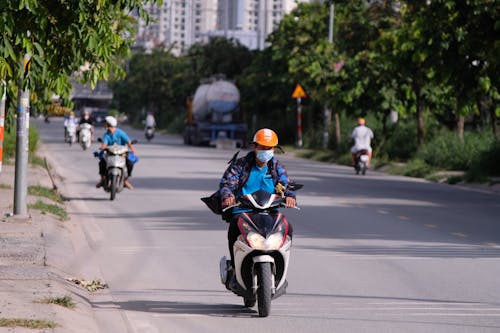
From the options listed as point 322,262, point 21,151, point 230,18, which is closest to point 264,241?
point 322,262

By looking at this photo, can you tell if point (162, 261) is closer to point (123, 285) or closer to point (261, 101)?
point (123, 285)

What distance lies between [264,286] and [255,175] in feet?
3.57

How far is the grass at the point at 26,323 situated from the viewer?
8.91 m

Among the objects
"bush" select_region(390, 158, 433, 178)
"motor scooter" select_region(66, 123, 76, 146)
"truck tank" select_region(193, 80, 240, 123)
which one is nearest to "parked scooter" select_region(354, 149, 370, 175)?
"bush" select_region(390, 158, 433, 178)

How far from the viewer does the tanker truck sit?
62.5 m

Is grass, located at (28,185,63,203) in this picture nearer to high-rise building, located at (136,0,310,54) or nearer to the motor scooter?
the motor scooter

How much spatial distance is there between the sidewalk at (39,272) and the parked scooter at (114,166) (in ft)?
12.7

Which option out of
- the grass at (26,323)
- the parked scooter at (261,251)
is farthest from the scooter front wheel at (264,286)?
the grass at (26,323)

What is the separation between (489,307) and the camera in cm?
1102

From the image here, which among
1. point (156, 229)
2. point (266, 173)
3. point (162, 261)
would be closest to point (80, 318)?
point (266, 173)

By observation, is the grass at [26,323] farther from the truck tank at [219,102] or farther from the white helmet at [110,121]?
the truck tank at [219,102]

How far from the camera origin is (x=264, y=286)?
10.2m

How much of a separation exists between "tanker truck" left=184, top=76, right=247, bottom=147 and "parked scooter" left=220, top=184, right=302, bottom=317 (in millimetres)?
51227

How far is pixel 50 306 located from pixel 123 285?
2554 mm
